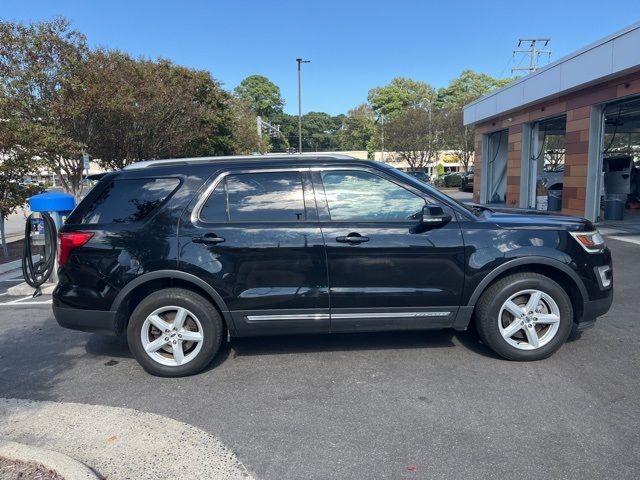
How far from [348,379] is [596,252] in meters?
2.44

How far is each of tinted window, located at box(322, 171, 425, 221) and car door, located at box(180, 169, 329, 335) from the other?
0.74 feet

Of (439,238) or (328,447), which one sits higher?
(439,238)

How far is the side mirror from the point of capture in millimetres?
3988

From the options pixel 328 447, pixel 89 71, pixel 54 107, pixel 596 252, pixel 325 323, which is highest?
pixel 89 71

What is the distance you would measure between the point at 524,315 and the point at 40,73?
12.5m

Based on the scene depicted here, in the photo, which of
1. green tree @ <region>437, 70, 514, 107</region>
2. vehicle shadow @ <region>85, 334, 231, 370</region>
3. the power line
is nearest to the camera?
vehicle shadow @ <region>85, 334, 231, 370</region>

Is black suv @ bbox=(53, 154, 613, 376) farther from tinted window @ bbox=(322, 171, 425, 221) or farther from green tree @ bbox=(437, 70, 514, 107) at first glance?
green tree @ bbox=(437, 70, 514, 107)

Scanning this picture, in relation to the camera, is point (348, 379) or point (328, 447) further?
point (348, 379)

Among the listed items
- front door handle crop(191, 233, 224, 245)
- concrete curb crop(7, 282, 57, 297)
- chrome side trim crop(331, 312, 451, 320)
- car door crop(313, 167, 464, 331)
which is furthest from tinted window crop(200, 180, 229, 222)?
concrete curb crop(7, 282, 57, 297)

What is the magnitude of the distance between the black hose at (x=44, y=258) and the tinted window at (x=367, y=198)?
5029 millimetres

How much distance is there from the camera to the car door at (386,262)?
4.08m

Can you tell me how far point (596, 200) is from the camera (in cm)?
1424

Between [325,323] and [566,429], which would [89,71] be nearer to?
[325,323]

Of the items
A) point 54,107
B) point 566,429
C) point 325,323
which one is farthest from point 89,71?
point 566,429
